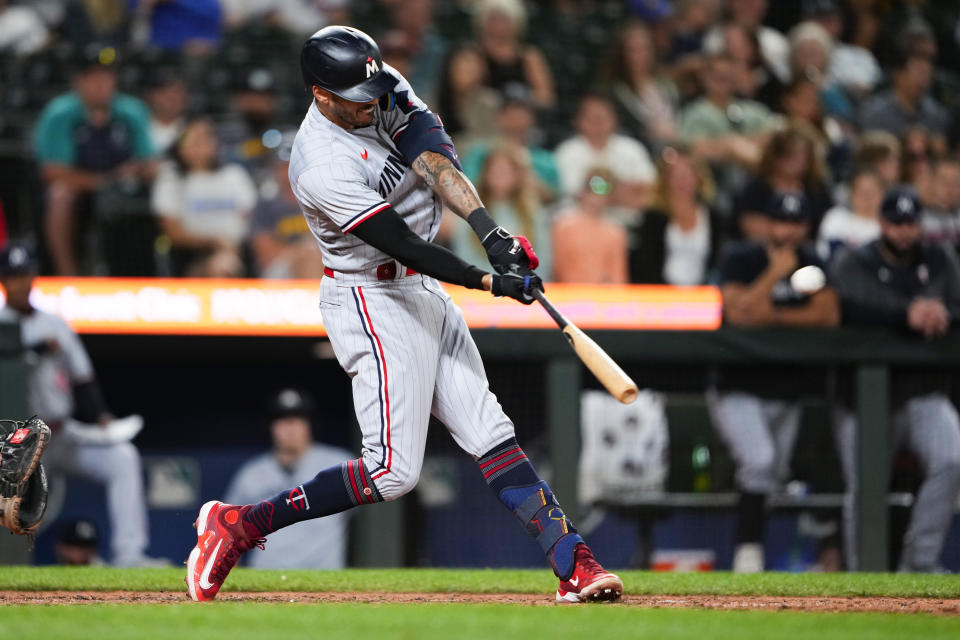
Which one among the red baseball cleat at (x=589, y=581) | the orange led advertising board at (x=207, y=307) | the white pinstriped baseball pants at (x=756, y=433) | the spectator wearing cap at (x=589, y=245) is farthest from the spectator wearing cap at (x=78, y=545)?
the red baseball cleat at (x=589, y=581)

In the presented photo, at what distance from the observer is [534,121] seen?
8.25 metres

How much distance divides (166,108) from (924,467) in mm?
4637

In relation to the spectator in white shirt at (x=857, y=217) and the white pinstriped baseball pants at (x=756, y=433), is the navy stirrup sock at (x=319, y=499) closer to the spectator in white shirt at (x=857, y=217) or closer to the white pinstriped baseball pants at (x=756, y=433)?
the white pinstriped baseball pants at (x=756, y=433)

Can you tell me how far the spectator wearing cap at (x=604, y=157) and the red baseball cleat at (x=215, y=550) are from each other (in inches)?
167

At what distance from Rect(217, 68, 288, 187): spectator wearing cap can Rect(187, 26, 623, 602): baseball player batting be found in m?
3.76

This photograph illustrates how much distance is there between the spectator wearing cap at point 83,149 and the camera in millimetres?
7074

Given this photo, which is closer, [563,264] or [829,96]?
[563,264]

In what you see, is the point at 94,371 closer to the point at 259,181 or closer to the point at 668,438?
the point at 259,181

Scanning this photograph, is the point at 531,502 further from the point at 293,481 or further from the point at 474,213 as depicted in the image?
the point at 293,481

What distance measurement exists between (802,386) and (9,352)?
3800 millimetres

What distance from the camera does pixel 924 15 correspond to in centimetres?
962

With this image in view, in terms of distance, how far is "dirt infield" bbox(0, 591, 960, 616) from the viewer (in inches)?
150

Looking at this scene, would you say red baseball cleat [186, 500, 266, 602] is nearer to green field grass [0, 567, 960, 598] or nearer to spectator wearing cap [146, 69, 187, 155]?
green field grass [0, 567, 960, 598]

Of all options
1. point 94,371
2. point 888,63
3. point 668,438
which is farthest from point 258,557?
point 888,63
